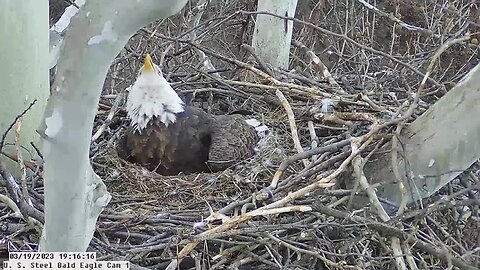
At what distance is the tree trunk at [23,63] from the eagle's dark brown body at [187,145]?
0.65 meters

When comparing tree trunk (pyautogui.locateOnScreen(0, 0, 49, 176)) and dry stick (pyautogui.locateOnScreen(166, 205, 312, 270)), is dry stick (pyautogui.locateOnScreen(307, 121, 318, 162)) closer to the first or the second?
dry stick (pyautogui.locateOnScreen(166, 205, 312, 270))

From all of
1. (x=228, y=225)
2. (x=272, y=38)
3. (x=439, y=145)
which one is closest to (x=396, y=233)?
(x=439, y=145)

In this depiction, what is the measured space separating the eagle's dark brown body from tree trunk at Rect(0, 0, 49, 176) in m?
0.65

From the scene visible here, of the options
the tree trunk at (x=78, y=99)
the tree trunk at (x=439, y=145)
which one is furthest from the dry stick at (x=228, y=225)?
the tree trunk at (x=78, y=99)

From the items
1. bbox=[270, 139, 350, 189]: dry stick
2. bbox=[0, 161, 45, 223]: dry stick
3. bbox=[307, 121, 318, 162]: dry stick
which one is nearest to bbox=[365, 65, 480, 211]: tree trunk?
bbox=[270, 139, 350, 189]: dry stick

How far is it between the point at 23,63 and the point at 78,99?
123cm

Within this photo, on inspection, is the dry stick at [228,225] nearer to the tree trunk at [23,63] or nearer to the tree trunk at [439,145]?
the tree trunk at [439,145]

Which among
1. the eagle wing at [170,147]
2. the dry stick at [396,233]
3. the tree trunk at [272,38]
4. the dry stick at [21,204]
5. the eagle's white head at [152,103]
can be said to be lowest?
the dry stick at [396,233]

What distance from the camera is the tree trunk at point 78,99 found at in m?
1.04

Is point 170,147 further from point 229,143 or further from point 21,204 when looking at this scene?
point 21,204

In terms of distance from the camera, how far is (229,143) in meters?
2.90

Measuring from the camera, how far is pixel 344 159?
2.12 meters

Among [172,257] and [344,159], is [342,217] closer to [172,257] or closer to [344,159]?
[344,159]

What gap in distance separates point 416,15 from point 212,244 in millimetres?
5039
